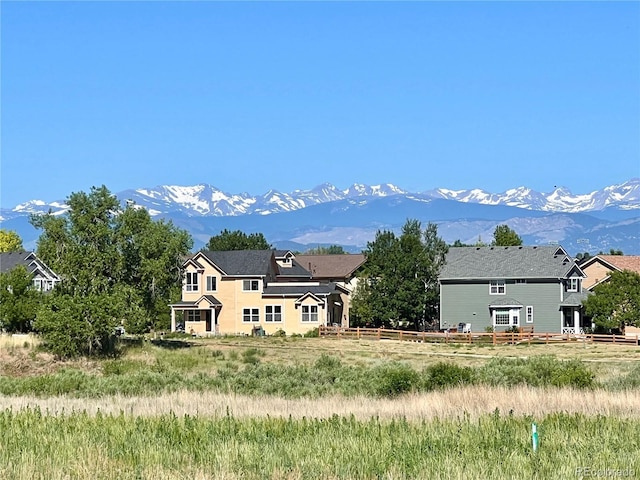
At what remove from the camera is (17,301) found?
54.2m

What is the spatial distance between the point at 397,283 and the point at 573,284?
522 inches

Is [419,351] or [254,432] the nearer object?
[254,432]

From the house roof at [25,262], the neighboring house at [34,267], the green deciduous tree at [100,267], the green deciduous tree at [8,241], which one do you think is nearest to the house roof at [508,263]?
the green deciduous tree at [100,267]

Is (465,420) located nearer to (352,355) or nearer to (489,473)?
(489,473)

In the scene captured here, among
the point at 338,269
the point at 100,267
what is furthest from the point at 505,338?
the point at 100,267

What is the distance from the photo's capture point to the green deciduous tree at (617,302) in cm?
6069

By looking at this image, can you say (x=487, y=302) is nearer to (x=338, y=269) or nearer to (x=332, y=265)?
(x=338, y=269)

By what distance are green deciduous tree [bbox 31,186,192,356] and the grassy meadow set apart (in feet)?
44.8

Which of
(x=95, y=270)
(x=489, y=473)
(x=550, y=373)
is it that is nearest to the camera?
(x=489, y=473)

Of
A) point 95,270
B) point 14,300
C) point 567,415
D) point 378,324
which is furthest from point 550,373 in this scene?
point 378,324

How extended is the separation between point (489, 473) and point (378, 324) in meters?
59.3

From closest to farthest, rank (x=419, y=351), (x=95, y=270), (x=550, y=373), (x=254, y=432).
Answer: (x=254, y=432) → (x=550, y=373) → (x=95, y=270) → (x=419, y=351)

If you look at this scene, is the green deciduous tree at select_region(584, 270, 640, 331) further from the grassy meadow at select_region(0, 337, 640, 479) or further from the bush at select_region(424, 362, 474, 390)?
the bush at select_region(424, 362, 474, 390)

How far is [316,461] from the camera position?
1234 cm
